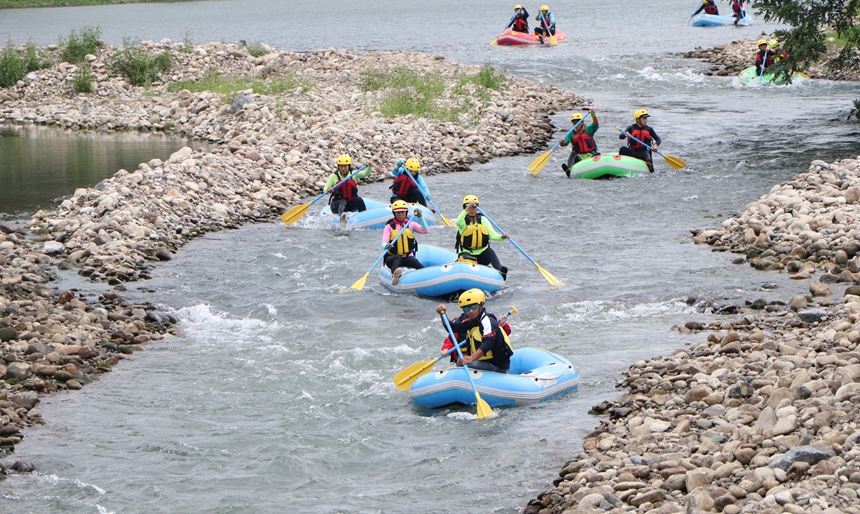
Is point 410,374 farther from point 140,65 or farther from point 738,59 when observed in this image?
point 738,59

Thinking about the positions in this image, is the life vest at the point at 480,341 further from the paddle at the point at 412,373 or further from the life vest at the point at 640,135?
the life vest at the point at 640,135

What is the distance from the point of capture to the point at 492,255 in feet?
46.1

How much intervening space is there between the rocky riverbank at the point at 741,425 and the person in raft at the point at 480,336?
1.28 metres

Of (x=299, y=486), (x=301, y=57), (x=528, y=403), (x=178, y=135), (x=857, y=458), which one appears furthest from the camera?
(x=301, y=57)

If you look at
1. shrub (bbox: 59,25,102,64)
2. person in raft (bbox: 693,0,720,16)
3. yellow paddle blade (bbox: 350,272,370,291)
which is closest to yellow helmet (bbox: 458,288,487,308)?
yellow paddle blade (bbox: 350,272,370,291)

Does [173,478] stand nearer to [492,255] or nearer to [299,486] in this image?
[299,486]

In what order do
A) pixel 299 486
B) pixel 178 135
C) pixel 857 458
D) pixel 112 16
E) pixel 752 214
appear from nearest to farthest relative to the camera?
pixel 857 458, pixel 299 486, pixel 752 214, pixel 178 135, pixel 112 16

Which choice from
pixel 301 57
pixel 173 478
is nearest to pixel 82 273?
pixel 173 478

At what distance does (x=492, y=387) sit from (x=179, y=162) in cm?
1212

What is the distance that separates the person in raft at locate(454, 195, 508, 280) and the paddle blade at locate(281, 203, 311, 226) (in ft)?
15.1

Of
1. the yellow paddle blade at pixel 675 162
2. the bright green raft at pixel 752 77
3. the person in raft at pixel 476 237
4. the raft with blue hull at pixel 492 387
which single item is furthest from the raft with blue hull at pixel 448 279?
the bright green raft at pixel 752 77

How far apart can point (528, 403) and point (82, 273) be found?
7.80 meters

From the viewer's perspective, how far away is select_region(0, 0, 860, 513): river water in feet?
27.5

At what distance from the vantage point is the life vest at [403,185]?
17.3 meters
